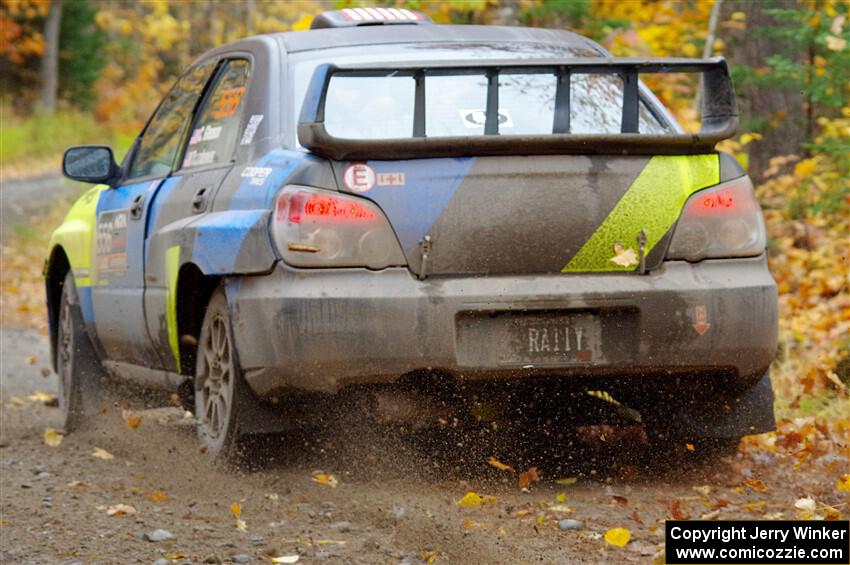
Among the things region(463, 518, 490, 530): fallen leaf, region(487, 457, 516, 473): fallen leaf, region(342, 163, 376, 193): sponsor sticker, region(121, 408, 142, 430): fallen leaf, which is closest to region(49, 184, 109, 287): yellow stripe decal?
region(121, 408, 142, 430): fallen leaf

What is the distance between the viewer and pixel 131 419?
759 cm

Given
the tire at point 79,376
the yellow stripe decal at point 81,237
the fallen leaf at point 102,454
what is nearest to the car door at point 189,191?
the fallen leaf at point 102,454

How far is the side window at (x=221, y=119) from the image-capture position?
620 centimetres

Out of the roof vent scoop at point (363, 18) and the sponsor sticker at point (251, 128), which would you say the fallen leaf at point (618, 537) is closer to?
the sponsor sticker at point (251, 128)

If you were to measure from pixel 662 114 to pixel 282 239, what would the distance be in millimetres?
1722

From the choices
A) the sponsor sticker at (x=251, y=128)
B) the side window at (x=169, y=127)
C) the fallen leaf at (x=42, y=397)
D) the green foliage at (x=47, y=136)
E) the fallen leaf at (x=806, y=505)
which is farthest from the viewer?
the green foliage at (x=47, y=136)

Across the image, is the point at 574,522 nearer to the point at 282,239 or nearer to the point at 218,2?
the point at 282,239

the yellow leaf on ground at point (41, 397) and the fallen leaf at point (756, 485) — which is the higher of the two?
the fallen leaf at point (756, 485)

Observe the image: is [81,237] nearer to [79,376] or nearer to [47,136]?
[79,376]

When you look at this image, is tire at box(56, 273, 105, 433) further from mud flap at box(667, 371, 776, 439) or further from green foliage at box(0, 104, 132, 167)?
green foliage at box(0, 104, 132, 167)

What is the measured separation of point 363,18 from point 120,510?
2542 mm

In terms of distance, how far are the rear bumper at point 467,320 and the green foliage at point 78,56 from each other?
4406cm

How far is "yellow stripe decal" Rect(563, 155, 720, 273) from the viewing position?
17.2 feet

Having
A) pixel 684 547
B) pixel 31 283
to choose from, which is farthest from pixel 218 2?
pixel 684 547
